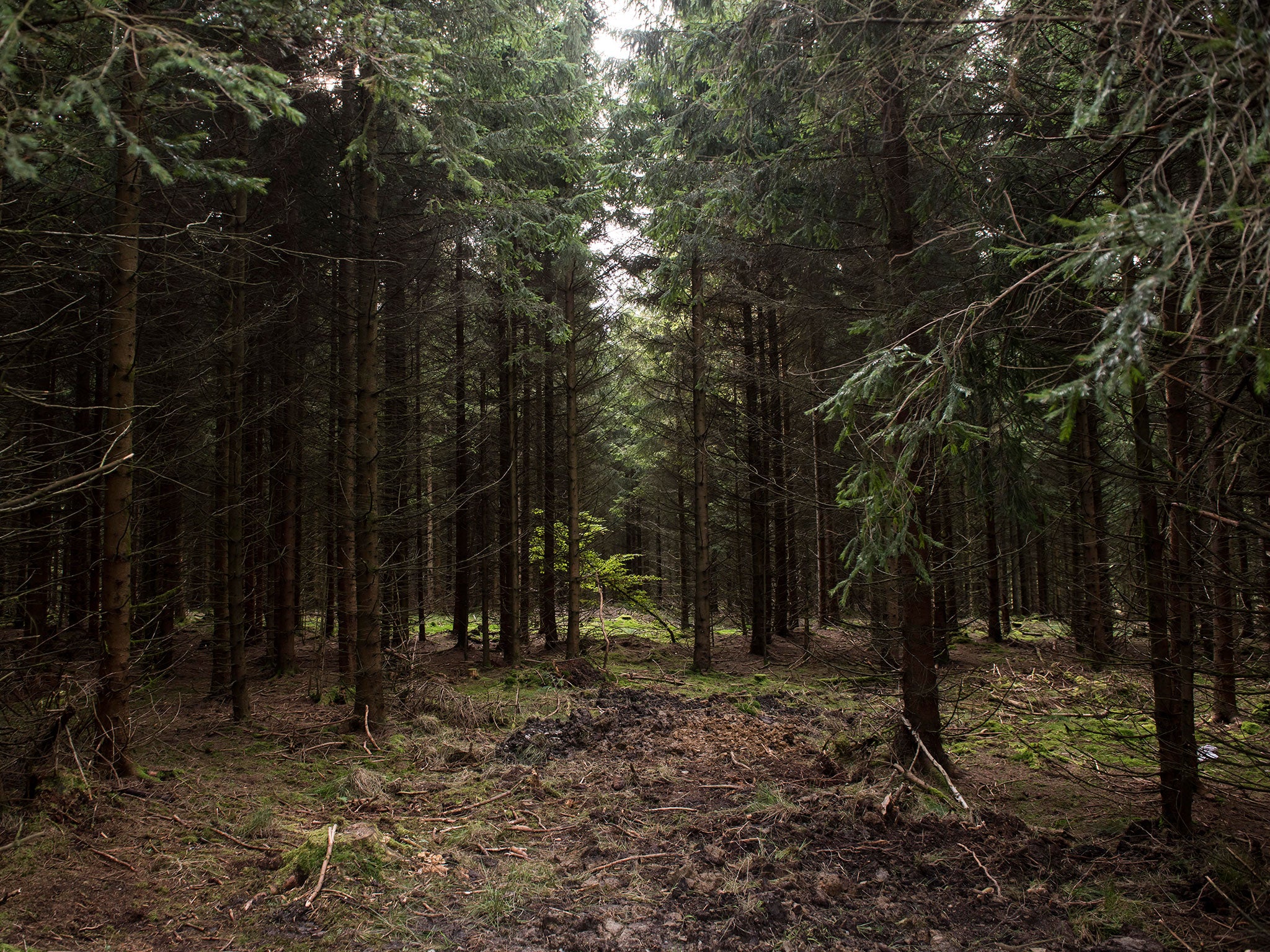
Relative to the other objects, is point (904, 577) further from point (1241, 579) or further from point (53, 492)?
point (53, 492)

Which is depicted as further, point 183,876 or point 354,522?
point 354,522

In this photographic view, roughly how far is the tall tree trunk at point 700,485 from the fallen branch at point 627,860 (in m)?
7.53

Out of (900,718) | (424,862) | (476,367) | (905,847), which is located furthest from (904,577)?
(476,367)

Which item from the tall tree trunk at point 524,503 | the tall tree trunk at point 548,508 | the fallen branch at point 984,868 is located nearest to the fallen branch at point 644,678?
the tall tree trunk at point 524,503

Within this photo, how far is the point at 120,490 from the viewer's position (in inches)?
210

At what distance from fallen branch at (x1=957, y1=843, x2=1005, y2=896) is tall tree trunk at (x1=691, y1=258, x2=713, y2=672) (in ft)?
25.1

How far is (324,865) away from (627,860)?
85.0 inches

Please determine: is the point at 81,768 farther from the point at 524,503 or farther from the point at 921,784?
the point at 524,503

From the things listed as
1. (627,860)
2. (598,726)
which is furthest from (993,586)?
(627,860)

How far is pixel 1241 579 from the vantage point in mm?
3662

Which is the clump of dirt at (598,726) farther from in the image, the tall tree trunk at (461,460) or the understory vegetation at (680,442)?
the tall tree trunk at (461,460)

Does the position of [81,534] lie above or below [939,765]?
above

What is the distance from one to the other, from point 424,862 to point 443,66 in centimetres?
850

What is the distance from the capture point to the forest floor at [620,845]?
3.86 metres
